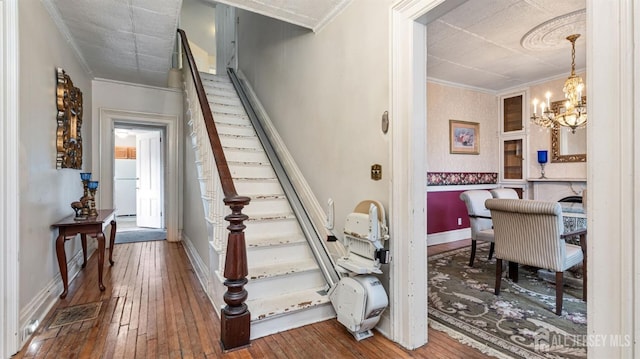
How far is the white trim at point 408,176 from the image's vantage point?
6.10 feet

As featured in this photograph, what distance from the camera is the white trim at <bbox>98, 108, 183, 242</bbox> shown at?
4.39 metres

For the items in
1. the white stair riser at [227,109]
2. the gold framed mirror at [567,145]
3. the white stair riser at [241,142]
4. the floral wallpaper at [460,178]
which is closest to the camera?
the white stair riser at [241,142]

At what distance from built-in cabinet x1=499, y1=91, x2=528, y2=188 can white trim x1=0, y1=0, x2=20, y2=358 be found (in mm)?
6376

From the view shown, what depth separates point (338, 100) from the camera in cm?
255

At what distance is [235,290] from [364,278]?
84 cm

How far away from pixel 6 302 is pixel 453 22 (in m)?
4.25

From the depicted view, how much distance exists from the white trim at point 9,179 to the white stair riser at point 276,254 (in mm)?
1434

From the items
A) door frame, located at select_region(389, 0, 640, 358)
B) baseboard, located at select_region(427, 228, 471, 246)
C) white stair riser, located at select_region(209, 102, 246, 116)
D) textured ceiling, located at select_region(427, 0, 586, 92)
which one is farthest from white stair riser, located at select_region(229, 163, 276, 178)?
door frame, located at select_region(389, 0, 640, 358)

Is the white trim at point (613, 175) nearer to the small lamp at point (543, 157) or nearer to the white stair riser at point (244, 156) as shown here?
the white stair riser at point (244, 156)

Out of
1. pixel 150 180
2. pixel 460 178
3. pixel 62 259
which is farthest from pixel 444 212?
pixel 150 180

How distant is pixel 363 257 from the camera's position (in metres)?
2.01

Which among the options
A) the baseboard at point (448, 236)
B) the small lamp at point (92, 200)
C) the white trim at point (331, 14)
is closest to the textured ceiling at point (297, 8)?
the white trim at point (331, 14)

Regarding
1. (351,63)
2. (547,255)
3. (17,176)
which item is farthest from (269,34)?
(547,255)

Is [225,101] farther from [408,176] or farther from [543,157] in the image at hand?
[543,157]
